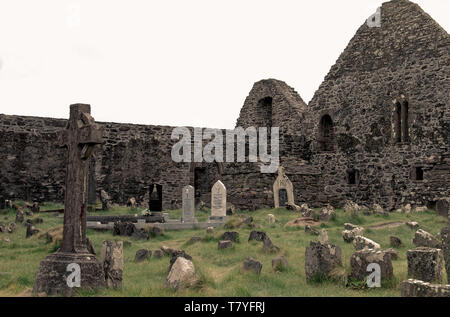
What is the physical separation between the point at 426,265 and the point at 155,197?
61.4 ft

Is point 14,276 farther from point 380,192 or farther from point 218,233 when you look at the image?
point 380,192

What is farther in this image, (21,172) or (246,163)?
(21,172)

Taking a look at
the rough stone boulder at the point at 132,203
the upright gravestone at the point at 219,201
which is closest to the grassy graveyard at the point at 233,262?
the upright gravestone at the point at 219,201

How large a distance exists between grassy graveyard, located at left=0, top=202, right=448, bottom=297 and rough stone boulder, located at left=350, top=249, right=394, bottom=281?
133mm

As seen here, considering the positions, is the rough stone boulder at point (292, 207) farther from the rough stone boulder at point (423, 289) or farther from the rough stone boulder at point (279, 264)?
the rough stone boulder at point (423, 289)

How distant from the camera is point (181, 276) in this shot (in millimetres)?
7008

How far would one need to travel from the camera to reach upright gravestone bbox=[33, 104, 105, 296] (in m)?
7.16

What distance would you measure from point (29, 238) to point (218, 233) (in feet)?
14.9

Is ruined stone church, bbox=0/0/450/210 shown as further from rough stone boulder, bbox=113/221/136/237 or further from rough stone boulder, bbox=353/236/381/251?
rough stone boulder, bbox=353/236/381/251

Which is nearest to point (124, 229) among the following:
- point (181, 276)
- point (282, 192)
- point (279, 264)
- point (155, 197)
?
point (279, 264)

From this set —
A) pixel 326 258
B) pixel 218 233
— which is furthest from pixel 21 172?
pixel 326 258

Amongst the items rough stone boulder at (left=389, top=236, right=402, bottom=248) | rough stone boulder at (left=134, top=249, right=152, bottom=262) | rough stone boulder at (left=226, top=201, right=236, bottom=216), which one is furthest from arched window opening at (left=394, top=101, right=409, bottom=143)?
rough stone boulder at (left=134, top=249, right=152, bottom=262)

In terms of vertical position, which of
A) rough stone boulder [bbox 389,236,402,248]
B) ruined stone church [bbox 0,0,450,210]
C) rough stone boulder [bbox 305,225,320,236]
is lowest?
rough stone boulder [bbox 389,236,402,248]

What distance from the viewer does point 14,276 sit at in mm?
8258
